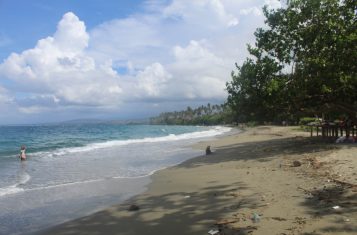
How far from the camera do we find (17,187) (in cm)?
1366

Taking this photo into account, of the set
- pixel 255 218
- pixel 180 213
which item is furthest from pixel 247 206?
pixel 180 213

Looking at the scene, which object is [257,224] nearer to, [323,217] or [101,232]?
[323,217]

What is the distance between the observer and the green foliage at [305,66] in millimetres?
17145

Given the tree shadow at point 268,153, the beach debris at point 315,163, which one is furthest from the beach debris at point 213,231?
the tree shadow at point 268,153

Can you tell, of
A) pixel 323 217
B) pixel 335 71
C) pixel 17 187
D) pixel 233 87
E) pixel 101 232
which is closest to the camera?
pixel 323 217

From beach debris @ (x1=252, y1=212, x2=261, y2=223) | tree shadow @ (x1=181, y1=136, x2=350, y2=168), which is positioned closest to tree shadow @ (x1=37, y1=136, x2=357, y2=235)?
beach debris @ (x1=252, y1=212, x2=261, y2=223)

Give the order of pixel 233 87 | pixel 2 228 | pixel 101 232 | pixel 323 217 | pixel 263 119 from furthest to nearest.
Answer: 1. pixel 263 119
2. pixel 233 87
3. pixel 2 228
4. pixel 101 232
5. pixel 323 217

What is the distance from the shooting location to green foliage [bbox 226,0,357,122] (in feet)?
56.3

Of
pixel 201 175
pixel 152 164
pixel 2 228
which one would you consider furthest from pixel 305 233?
pixel 152 164

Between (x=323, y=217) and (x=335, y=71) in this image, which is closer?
(x=323, y=217)

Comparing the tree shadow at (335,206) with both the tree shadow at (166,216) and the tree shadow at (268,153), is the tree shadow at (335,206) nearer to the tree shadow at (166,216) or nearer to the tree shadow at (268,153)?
the tree shadow at (166,216)

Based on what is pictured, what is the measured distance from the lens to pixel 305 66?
18.5 m

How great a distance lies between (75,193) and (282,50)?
12.8 meters

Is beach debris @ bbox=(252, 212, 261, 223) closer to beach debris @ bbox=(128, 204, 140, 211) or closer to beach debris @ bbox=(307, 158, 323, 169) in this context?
beach debris @ bbox=(128, 204, 140, 211)
